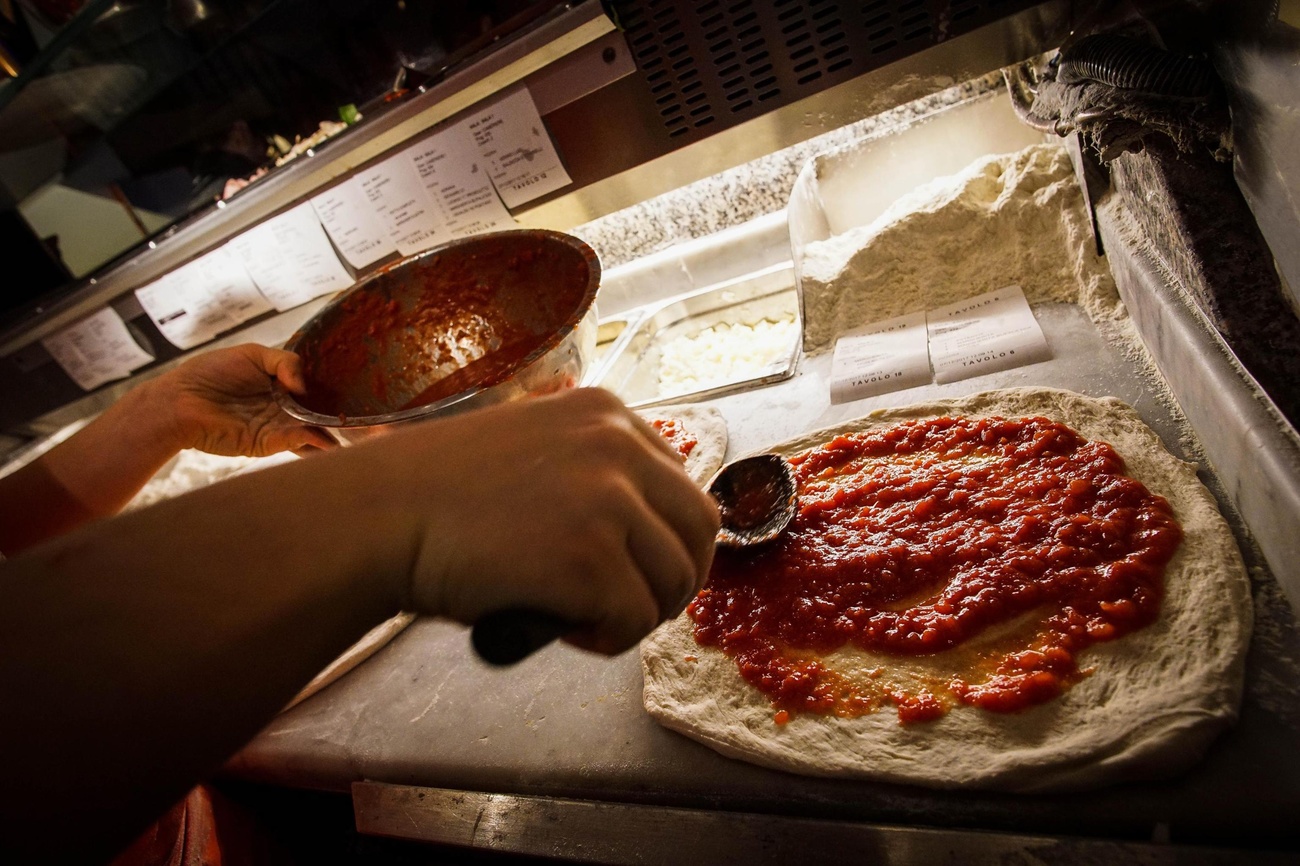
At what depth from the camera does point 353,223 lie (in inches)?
112

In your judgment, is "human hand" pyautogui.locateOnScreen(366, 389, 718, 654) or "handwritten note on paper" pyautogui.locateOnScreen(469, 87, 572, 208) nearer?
A: "human hand" pyautogui.locateOnScreen(366, 389, 718, 654)

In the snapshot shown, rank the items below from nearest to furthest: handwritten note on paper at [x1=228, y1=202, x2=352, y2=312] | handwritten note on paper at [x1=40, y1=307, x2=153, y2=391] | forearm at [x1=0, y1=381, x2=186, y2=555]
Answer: forearm at [x1=0, y1=381, x2=186, y2=555] < handwritten note on paper at [x1=228, y1=202, x2=352, y2=312] < handwritten note on paper at [x1=40, y1=307, x2=153, y2=391]

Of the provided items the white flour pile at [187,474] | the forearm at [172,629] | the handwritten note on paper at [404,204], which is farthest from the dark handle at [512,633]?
the white flour pile at [187,474]

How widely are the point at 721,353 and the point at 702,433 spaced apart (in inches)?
25.6

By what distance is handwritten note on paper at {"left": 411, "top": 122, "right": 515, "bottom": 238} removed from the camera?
2486 millimetres

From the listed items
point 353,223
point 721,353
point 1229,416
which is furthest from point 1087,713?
point 353,223

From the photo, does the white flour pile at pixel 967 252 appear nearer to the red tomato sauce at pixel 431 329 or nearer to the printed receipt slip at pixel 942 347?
the printed receipt slip at pixel 942 347

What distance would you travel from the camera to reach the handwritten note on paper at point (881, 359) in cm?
203

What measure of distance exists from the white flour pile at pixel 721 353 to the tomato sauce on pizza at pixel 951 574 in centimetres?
89

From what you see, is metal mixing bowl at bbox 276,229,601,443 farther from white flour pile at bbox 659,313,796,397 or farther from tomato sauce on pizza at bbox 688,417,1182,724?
tomato sauce on pizza at bbox 688,417,1182,724

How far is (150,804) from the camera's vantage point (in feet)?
1.94

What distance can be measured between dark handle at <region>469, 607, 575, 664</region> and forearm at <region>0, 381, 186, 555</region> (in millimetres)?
1920

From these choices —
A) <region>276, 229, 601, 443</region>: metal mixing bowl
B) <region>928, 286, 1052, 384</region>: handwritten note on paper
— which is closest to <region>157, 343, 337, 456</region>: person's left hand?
<region>276, 229, 601, 443</region>: metal mixing bowl

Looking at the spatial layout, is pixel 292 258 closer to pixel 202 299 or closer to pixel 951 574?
pixel 202 299
